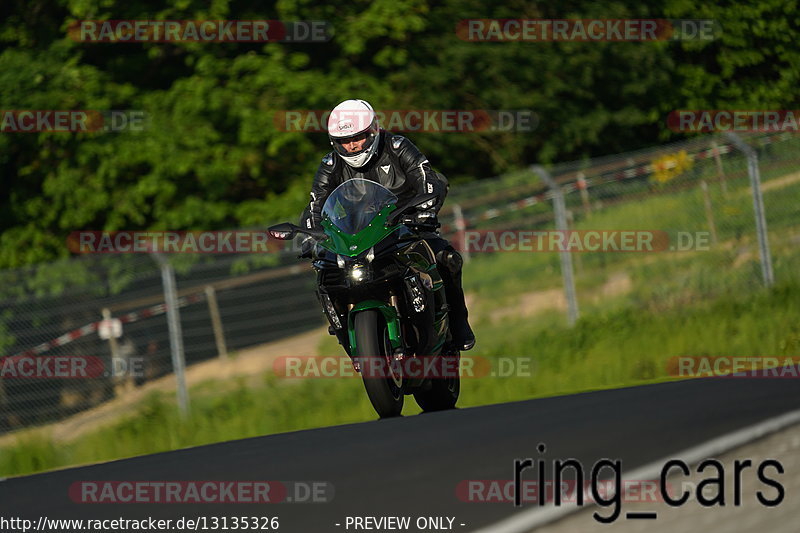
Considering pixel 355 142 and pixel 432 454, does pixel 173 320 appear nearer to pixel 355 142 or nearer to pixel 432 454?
pixel 355 142

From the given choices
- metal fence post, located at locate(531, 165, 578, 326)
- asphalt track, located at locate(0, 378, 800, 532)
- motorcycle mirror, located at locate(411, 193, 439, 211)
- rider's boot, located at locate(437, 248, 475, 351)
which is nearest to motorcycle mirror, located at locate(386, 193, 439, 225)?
motorcycle mirror, located at locate(411, 193, 439, 211)

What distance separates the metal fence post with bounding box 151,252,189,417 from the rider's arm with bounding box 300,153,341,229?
19.4 feet

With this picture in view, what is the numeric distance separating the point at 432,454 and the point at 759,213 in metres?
9.80

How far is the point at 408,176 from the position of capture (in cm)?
743

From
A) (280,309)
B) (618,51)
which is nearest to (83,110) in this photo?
(280,309)

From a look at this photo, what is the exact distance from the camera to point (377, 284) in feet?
22.9

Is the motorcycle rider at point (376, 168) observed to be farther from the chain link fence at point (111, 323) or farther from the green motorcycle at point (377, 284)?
the chain link fence at point (111, 323)

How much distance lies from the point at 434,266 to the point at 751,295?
23.3 feet

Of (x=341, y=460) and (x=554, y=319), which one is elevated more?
(x=554, y=319)

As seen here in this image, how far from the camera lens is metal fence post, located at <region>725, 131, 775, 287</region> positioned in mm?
13453

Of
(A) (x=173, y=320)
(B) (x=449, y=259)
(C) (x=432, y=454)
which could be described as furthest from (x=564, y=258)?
(C) (x=432, y=454)

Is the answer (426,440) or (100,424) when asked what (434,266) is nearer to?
(426,440)

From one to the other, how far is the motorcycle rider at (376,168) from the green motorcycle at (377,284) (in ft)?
0.47

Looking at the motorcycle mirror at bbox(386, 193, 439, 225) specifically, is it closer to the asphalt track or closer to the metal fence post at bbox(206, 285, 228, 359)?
the asphalt track
